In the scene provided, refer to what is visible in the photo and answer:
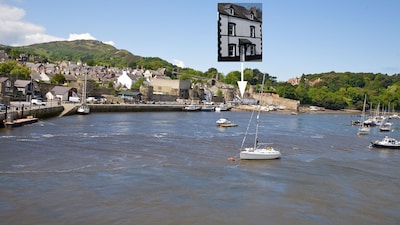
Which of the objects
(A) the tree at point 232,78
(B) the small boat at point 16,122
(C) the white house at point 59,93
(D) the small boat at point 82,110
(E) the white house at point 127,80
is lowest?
(B) the small boat at point 16,122

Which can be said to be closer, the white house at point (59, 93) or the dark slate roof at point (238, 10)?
the dark slate roof at point (238, 10)

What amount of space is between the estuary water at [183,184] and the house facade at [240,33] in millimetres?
4734

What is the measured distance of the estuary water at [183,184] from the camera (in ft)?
40.3

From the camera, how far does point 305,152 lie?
25500 millimetres

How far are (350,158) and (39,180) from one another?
16.3 metres

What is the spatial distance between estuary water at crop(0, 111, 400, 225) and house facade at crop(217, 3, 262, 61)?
473 centimetres

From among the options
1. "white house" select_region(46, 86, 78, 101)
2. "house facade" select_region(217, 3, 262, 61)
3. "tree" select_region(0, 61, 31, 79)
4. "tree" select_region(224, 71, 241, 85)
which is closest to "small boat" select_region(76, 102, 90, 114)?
"white house" select_region(46, 86, 78, 101)

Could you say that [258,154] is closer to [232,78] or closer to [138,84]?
[138,84]

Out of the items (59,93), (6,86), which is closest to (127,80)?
(59,93)

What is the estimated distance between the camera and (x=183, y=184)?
15664 millimetres

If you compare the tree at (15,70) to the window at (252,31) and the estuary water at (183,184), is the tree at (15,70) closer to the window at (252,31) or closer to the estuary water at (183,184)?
the estuary water at (183,184)

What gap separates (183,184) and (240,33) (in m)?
7.57

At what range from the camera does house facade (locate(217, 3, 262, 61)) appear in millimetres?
9414

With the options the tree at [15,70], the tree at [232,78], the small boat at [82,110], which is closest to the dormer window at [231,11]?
the small boat at [82,110]
